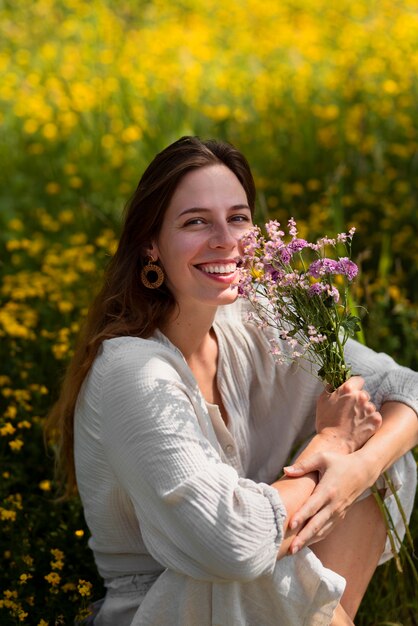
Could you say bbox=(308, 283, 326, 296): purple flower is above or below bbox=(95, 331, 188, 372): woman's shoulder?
above

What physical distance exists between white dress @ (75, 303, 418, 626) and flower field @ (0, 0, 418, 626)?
0.58 feet

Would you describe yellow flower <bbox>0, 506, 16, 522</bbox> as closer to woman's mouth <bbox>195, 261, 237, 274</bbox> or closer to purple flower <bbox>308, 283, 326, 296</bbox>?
woman's mouth <bbox>195, 261, 237, 274</bbox>

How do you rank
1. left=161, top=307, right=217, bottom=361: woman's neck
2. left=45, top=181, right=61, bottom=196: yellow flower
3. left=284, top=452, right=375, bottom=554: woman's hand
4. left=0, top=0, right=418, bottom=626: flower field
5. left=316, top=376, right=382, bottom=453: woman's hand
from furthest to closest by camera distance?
1. left=45, top=181, right=61, bottom=196: yellow flower
2. left=0, top=0, right=418, bottom=626: flower field
3. left=161, top=307, right=217, bottom=361: woman's neck
4. left=316, top=376, right=382, bottom=453: woman's hand
5. left=284, top=452, right=375, bottom=554: woman's hand

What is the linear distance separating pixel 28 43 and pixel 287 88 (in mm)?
1714

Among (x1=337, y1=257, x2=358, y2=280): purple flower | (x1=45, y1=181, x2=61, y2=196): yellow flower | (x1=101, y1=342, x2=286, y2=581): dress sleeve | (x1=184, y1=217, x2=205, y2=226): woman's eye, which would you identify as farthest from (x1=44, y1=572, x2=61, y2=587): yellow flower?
(x1=45, y1=181, x2=61, y2=196): yellow flower

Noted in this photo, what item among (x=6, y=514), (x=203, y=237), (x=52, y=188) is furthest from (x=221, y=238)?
→ (x=52, y=188)

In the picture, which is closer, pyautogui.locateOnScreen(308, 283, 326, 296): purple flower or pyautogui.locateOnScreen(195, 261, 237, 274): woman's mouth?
pyautogui.locateOnScreen(308, 283, 326, 296): purple flower

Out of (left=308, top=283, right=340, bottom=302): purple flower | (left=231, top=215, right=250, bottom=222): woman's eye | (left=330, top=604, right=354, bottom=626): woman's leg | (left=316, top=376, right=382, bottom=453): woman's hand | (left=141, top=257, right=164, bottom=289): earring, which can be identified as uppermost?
(left=231, top=215, right=250, bottom=222): woman's eye

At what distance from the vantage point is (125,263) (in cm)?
243

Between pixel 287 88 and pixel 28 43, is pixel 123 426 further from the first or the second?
pixel 28 43

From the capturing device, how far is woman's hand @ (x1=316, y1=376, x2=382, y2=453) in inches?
88.3

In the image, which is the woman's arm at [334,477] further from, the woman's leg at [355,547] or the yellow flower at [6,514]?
the yellow flower at [6,514]

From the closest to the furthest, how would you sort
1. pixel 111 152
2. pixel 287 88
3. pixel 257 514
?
pixel 257 514, pixel 111 152, pixel 287 88

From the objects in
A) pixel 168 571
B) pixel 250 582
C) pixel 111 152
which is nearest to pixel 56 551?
pixel 168 571
